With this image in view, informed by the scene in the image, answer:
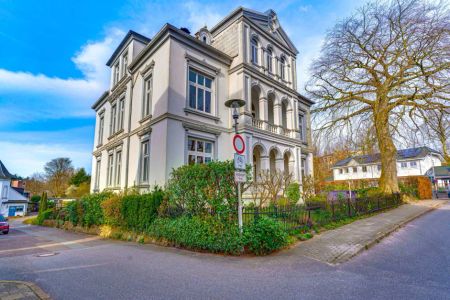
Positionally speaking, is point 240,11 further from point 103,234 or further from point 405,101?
point 103,234

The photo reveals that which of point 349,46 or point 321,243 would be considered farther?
point 349,46

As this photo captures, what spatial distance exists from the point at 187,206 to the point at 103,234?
21.5 feet

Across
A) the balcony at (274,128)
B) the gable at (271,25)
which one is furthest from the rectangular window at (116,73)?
the balcony at (274,128)

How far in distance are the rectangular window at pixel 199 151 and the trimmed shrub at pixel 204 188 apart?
15.5 ft

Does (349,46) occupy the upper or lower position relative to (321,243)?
upper

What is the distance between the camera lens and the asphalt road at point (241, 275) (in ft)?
13.5

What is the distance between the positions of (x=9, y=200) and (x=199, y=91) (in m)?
52.5

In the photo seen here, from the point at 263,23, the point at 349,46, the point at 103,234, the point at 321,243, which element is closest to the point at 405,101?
the point at 349,46

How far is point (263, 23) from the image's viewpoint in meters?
18.8

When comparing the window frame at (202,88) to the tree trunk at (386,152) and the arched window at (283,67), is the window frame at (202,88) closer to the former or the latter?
the arched window at (283,67)

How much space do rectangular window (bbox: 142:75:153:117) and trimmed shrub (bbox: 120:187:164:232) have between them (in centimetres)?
608

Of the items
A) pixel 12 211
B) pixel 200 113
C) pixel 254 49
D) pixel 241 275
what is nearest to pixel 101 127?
pixel 200 113

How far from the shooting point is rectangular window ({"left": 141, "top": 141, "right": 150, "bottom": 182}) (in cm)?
1335

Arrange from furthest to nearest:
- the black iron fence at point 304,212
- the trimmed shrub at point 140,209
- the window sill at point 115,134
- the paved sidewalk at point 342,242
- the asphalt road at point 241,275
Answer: the window sill at point 115,134
the trimmed shrub at point 140,209
the black iron fence at point 304,212
the paved sidewalk at point 342,242
the asphalt road at point 241,275
